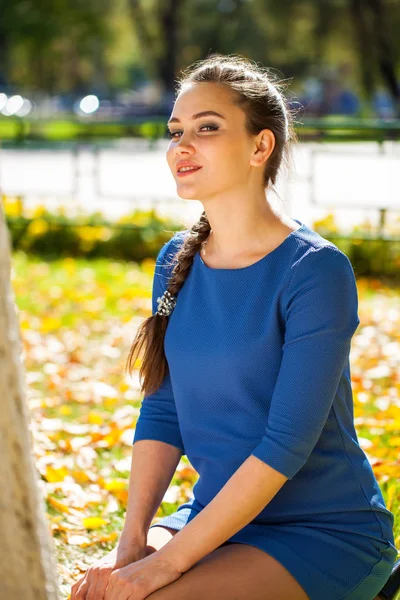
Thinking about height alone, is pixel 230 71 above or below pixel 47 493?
above

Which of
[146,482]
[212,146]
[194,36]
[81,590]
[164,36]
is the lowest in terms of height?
[81,590]

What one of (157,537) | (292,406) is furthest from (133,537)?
(292,406)

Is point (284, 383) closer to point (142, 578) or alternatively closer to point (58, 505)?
point (142, 578)

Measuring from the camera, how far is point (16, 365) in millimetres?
1579

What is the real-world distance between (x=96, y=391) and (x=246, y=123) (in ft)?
10.6

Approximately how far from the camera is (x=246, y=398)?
2346mm

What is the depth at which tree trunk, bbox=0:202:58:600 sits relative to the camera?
61.5 inches

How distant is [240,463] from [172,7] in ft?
119

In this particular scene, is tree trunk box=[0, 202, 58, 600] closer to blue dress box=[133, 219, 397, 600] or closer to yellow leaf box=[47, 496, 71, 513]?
blue dress box=[133, 219, 397, 600]

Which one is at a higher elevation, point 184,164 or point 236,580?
point 184,164

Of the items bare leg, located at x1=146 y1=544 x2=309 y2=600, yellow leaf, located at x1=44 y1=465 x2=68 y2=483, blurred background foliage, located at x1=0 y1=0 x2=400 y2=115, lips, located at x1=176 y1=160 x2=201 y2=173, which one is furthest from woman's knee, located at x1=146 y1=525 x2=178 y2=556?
blurred background foliage, located at x1=0 y1=0 x2=400 y2=115

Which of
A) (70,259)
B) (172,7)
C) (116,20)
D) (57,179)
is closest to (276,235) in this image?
(70,259)

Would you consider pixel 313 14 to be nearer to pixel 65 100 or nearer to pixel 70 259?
pixel 65 100

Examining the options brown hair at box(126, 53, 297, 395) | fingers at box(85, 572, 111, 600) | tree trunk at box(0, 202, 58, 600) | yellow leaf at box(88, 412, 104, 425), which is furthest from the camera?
yellow leaf at box(88, 412, 104, 425)
